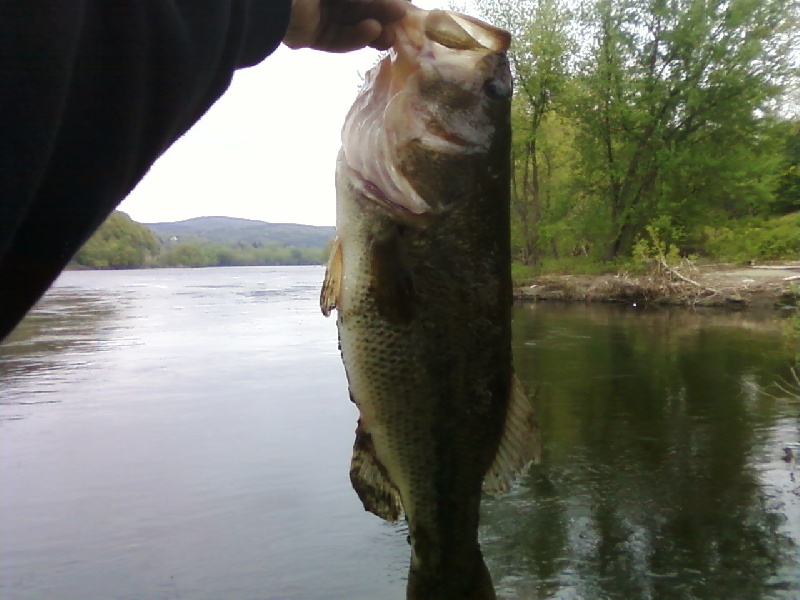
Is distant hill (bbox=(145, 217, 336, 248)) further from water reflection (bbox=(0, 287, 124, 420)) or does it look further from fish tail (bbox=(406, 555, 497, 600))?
fish tail (bbox=(406, 555, 497, 600))

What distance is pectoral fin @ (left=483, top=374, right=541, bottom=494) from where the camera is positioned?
222cm

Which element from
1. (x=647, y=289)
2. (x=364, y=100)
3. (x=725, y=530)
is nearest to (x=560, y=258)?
(x=647, y=289)

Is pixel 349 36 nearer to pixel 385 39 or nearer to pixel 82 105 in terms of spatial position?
pixel 385 39

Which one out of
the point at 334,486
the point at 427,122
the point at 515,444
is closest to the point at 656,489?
the point at 334,486

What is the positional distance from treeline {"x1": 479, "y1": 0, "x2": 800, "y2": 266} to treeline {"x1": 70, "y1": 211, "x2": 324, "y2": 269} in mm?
11332

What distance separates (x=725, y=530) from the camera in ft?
22.1

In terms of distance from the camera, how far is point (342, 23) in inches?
77.1

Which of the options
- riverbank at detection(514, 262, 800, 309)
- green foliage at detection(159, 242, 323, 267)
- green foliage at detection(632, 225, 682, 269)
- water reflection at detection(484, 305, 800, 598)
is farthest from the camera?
green foliage at detection(159, 242, 323, 267)

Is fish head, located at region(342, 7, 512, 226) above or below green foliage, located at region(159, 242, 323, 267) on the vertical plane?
above

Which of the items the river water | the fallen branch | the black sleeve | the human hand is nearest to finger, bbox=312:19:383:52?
the human hand

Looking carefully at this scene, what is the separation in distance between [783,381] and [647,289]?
14790 mm

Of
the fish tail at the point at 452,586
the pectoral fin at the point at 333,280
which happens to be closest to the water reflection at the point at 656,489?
the fish tail at the point at 452,586

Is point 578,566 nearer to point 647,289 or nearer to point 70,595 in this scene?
point 70,595

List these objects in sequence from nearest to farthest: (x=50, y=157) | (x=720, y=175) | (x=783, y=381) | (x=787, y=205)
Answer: (x=50, y=157) → (x=783, y=381) → (x=720, y=175) → (x=787, y=205)
